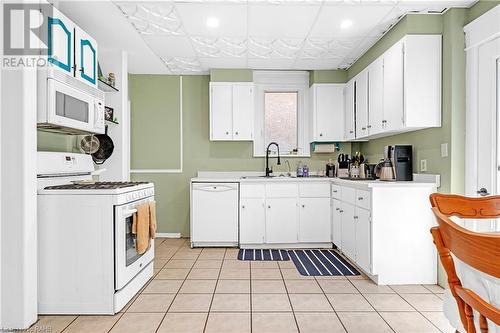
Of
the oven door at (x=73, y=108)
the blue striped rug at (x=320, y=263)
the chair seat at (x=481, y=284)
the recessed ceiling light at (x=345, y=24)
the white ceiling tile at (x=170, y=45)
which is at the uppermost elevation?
the recessed ceiling light at (x=345, y=24)

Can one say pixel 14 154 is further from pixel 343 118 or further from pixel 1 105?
pixel 343 118

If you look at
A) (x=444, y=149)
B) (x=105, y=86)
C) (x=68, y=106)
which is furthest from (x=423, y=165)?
(x=105, y=86)

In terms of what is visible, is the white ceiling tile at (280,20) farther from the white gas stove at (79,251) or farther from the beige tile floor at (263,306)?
the beige tile floor at (263,306)

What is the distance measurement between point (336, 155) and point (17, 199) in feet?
13.6

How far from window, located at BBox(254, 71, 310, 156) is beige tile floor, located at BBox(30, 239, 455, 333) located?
2175 millimetres

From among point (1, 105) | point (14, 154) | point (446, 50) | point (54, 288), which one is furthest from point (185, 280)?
point (446, 50)

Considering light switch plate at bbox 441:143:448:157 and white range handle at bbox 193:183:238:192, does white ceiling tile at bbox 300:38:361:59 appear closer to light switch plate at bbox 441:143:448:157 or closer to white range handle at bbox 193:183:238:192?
light switch plate at bbox 441:143:448:157

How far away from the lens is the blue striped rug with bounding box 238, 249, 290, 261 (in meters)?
4.06

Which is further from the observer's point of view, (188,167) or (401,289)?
(188,167)

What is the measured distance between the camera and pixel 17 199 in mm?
2283

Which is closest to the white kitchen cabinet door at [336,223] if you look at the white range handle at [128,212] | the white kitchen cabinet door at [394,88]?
the white kitchen cabinet door at [394,88]

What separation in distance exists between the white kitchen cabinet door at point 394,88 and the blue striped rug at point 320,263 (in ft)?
5.01

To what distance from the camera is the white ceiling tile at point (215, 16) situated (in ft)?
9.98

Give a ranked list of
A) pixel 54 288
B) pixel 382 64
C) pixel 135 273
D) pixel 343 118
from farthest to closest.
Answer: pixel 343 118
pixel 382 64
pixel 135 273
pixel 54 288
